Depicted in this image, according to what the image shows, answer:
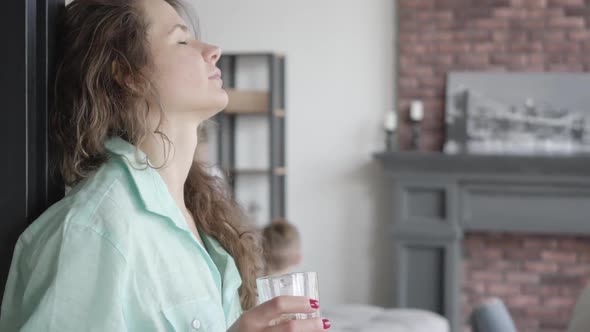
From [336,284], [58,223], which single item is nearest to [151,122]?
[58,223]

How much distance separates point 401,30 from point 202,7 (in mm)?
1419

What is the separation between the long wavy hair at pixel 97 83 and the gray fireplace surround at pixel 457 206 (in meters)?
4.01

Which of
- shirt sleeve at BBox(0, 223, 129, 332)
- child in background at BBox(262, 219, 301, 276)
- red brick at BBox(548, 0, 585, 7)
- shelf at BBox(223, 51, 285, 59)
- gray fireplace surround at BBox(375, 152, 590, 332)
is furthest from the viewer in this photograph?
shelf at BBox(223, 51, 285, 59)

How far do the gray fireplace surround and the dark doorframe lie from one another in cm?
414

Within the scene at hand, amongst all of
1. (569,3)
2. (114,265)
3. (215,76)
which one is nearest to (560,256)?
(569,3)

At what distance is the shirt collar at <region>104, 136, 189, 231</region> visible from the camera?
42.1 inches

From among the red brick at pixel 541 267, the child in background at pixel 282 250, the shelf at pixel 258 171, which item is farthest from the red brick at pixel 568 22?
the child in background at pixel 282 250

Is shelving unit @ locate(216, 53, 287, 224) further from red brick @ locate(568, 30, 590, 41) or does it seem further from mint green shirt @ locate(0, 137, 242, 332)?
mint green shirt @ locate(0, 137, 242, 332)

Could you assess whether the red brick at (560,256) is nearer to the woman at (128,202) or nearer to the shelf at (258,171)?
the shelf at (258,171)

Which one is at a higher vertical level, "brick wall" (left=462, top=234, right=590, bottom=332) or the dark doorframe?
the dark doorframe

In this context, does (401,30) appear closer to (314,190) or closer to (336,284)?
(314,190)

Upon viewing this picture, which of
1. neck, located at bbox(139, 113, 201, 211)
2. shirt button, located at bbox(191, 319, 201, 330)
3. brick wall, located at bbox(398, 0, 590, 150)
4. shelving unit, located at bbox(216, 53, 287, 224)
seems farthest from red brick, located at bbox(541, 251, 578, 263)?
shirt button, located at bbox(191, 319, 201, 330)

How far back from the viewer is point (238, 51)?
5.59 meters

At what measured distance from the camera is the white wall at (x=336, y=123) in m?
5.43
